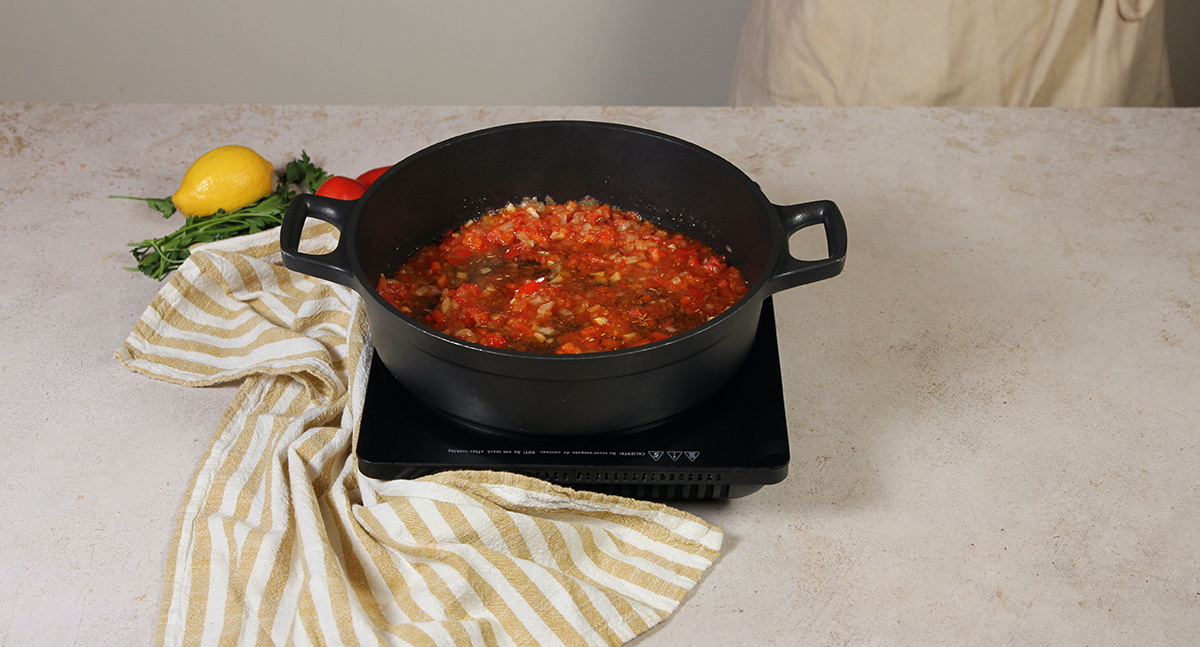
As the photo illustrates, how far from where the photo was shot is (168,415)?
1296mm

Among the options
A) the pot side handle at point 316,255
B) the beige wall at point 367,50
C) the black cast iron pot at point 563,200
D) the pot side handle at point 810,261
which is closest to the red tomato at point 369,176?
the black cast iron pot at point 563,200

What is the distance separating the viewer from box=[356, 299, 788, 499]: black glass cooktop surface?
1067 millimetres

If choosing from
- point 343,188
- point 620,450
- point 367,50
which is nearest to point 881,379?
point 620,450

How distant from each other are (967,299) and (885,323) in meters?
0.15

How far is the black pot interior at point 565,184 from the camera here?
128 cm

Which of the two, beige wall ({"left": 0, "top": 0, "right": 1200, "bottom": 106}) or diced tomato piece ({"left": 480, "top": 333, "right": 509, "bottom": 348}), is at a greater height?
diced tomato piece ({"left": 480, "top": 333, "right": 509, "bottom": 348})

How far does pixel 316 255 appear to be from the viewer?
3.50 ft

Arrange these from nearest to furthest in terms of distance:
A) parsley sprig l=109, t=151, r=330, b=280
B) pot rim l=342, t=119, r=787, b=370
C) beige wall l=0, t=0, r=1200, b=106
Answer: pot rim l=342, t=119, r=787, b=370 → parsley sprig l=109, t=151, r=330, b=280 → beige wall l=0, t=0, r=1200, b=106

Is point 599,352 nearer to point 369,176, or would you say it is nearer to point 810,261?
point 810,261

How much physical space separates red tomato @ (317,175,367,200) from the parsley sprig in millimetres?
57

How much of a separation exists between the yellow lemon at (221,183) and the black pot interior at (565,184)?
414 millimetres

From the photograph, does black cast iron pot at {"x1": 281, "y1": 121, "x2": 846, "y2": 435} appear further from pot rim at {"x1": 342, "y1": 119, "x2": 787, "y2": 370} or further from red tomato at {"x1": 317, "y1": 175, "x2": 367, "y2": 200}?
red tomato at {"x1": 317, "y1": 175, "x2": 367, "y2": 200}

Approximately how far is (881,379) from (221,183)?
3.51 ft

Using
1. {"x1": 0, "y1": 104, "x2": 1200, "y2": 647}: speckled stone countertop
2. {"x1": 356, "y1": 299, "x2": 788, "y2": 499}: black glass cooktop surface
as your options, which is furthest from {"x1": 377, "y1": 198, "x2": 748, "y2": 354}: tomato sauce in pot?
{"x1": 0, "y1": 104, "x2": 1200, "y2": 647}: speckled stone countertop
